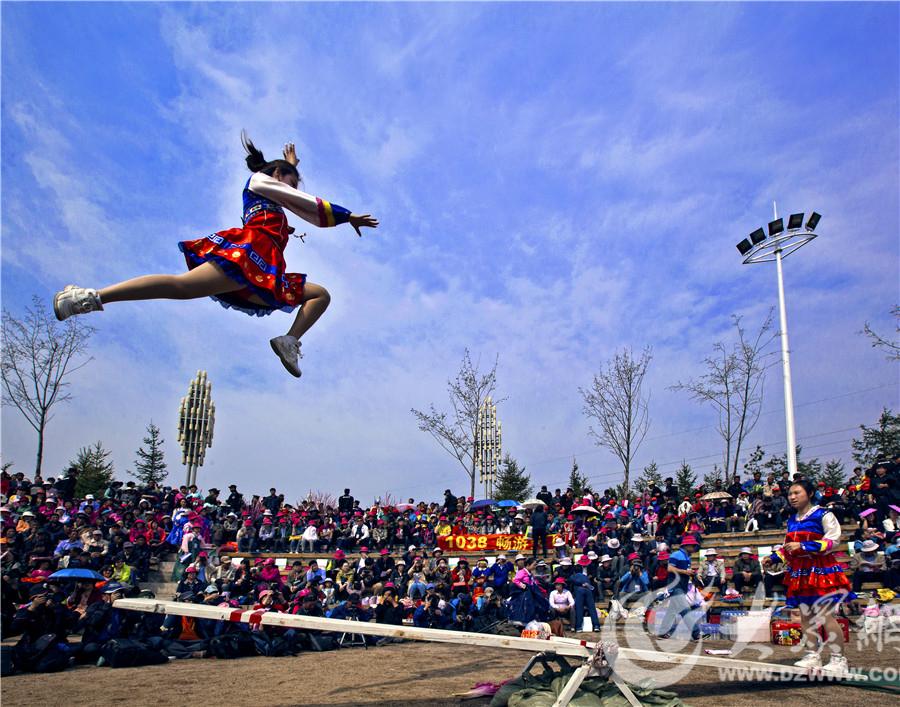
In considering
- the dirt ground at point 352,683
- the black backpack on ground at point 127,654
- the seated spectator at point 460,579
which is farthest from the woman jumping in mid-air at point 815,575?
the seated spectator at point 460,579

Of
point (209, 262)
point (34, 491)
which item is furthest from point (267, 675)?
point (34, 491)

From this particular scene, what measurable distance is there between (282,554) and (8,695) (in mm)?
11422

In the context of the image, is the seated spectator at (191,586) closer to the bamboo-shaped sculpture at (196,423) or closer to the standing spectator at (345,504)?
the standing spectator at (345,504)

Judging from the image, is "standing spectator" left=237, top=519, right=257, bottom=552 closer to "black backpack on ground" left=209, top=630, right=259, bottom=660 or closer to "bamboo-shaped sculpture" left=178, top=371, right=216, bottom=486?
"black backpack on ground" left=209, top=630, right=259, bottom=660

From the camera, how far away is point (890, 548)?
1077 centimetres

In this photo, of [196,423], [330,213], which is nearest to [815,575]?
[330,213]

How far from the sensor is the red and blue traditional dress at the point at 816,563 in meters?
5.40

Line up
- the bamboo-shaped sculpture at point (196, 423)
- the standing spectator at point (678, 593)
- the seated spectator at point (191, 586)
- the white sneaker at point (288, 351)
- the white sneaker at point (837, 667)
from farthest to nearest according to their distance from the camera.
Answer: the bamboo-shaped sculpture at point (196, 423) < the seated spectator at point (191, 586) < the standing spectator at point (678, 593) < the white sneaker at point (837, 667) < the white sneaker at point (288, 351)

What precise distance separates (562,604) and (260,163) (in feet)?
33.3

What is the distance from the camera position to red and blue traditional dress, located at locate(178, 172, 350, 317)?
11.4ft

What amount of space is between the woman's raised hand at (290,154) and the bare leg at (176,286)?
0.93m

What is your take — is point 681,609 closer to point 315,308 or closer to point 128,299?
point 315,308

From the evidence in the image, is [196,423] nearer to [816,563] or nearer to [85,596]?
[85,596]

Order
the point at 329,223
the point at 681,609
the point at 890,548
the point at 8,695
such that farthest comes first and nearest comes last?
the point at 890,548, the point at 681,609, the point at 8,695, the point at 329,223
